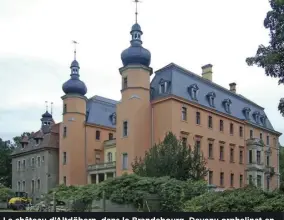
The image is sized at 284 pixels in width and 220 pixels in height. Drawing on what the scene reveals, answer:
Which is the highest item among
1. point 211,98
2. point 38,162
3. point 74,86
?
point 74,86

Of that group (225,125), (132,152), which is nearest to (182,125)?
(132,152)

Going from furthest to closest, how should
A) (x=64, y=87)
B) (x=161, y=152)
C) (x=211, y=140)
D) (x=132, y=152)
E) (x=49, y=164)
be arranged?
(x=49, y=164) < (x=64, y=87) < (x=211, y=140) < (x=132, y=152) < (x=161, y=152)

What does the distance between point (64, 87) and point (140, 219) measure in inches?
1986

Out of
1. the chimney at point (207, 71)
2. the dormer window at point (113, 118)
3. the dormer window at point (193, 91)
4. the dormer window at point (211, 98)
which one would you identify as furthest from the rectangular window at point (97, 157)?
the chimney at point (207, 71)

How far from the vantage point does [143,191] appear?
2325 cm

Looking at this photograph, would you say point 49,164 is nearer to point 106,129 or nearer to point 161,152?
point 106,129

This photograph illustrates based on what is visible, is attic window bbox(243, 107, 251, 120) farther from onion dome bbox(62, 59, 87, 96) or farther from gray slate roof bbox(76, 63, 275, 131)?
onion dome bbox(62, 59, 87, 96)

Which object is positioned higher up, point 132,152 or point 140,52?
point 140,52

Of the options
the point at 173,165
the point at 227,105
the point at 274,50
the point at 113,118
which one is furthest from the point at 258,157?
the point at 274,50

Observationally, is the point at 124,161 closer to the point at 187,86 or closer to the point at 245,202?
the point at 187,86

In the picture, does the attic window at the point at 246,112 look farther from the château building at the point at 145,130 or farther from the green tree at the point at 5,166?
the green tree at the point at 5,166

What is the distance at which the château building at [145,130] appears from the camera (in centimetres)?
4644

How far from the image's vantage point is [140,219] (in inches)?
Result: 342

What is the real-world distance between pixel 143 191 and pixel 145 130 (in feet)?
77.1
